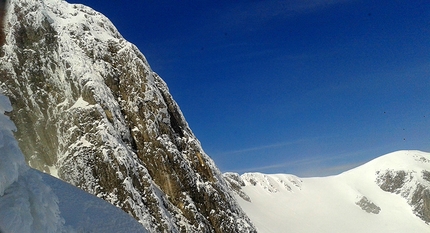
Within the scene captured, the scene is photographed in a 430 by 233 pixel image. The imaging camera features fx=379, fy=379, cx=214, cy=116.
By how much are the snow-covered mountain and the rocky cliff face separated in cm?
4202

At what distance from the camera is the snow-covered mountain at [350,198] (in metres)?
88.3

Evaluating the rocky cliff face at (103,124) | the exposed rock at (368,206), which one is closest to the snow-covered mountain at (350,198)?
the exposed rock at (368,206)

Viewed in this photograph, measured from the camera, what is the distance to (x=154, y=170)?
3603cm

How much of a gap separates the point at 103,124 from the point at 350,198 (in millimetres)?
91938

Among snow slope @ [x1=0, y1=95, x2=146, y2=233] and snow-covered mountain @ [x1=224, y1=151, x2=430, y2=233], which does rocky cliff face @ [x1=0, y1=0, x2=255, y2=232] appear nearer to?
snow slope @ [x1=0, y1=95, x2=146, y2=233]

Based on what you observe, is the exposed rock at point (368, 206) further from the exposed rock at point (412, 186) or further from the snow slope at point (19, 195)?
the snow slope at point (19, 195)

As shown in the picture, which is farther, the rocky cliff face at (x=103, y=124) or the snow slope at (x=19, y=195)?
the rocky cliff face at (x=103, y=124)

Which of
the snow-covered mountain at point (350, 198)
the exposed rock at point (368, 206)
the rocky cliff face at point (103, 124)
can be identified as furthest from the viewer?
the exposed rock at point (368, 206)

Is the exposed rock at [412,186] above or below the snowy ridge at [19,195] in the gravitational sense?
above

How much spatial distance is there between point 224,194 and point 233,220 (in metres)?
2.88

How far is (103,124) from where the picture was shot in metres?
32.7

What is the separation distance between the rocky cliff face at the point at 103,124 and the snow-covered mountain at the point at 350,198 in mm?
42018

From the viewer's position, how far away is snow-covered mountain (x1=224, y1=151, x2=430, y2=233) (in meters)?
88.3

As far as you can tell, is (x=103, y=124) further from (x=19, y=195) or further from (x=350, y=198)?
(x=350, y=198)
